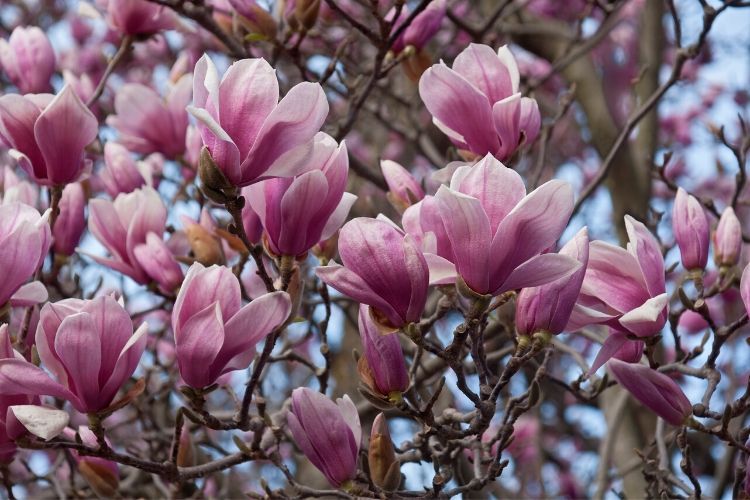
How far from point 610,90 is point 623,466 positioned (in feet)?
5.48

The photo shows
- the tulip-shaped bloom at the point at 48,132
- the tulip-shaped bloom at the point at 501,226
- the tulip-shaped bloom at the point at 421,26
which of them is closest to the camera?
the tulip-shaped bloom at the point at 501,226

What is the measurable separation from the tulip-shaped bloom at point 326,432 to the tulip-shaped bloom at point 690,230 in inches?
24.8

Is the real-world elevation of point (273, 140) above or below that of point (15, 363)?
above

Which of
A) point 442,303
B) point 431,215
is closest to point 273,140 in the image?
point 431,215

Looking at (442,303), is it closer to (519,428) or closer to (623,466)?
(623,466)

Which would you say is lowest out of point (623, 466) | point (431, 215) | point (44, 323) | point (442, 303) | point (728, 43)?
point (623, 466)

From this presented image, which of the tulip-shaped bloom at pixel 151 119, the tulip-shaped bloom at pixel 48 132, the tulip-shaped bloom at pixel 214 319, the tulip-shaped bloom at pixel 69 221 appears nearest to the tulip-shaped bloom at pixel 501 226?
the tulip-shaped bloom at pixel 214 319

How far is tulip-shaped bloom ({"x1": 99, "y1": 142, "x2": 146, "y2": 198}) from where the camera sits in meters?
1.80

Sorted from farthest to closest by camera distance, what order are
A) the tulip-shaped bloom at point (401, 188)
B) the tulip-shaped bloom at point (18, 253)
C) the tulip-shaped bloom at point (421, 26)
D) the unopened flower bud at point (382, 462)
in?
the tulip-shaped bloom at point (421, 26)
the tulip-shaped bloom at point (401, 188)
the unopened flower bud at point (382, 462)
the tulip-shaped bloom at point (18, 253)

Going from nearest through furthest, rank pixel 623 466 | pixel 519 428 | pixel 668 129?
pixel 623 466 < pixel 519 428 < pixel 668 129

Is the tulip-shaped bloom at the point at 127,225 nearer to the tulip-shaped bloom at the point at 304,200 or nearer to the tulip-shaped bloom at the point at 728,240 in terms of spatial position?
the tulip-shaped bloom at the point at 304,200

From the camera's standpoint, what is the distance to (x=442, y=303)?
1276mm

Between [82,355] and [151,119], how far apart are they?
96 centimetres

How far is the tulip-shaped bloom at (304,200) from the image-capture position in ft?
3.72
